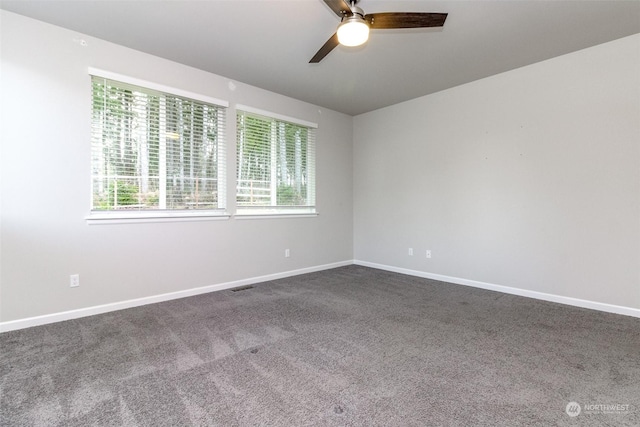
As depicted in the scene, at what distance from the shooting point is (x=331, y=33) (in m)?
2.84

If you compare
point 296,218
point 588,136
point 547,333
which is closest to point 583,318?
point 547,333

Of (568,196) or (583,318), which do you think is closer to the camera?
(583,318)

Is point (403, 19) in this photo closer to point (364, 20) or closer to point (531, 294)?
point (364, 20)

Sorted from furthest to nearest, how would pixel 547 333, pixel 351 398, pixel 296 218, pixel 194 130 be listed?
pixel 296 218
pixel 194 130
pixel 547 333
pixel 351 398

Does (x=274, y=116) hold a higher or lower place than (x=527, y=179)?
higher

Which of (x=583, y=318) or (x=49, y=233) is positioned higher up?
(x=49, y=233)

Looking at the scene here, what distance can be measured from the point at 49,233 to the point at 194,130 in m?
1.72

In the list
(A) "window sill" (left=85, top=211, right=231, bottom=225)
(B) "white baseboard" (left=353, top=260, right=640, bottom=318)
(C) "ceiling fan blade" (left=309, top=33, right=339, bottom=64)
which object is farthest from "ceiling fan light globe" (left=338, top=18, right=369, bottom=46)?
(B) "white baseboard" (left=353, top=260, right=640, bottom=318)

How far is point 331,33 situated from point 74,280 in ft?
11.0

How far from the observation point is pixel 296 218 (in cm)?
463

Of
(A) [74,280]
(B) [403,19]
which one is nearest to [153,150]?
(A) [74,280]

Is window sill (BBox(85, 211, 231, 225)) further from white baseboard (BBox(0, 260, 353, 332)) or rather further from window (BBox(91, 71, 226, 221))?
white baseboard (BBox(0, 260, 353, 332))

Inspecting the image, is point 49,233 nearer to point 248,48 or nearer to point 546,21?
point 248,48

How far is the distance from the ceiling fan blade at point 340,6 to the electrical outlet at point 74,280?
3.17m
